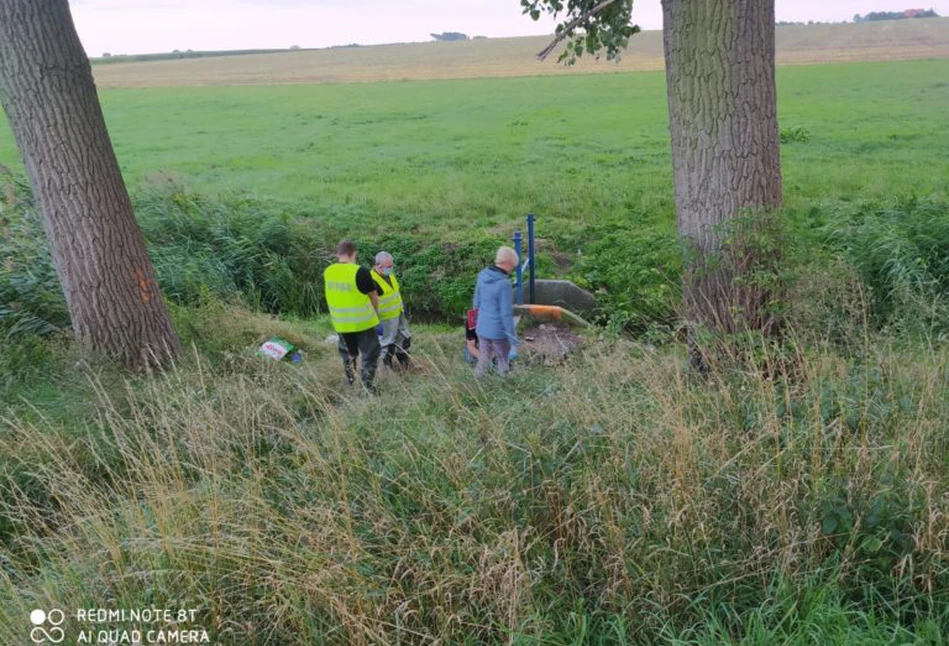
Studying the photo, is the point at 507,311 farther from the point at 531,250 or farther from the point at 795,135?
the point at 795,135

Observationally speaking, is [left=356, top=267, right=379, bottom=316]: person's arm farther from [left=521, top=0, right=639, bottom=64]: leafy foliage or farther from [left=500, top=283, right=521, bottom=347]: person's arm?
[left=521, top=0, right=639, bottom=64]: leafy foliage

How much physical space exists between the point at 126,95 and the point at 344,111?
65.9 ft

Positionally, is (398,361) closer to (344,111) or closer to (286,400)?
(286,400)

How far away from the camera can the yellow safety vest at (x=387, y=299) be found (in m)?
7.35

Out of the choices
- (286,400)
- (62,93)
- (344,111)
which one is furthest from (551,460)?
(344,111)

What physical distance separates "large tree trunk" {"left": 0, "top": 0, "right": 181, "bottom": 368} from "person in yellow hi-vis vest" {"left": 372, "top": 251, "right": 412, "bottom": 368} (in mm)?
2175

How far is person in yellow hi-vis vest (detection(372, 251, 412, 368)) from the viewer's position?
24.1 ft

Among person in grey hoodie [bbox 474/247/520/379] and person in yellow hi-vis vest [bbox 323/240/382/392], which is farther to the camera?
person in yellow hi-vis vest [bbox 323/240/382/392]

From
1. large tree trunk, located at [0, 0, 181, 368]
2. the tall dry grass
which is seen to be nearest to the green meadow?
large tree trunk, located at [0, 0, 181, 368]

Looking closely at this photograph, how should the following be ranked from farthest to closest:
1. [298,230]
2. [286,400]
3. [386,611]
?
1. [298,230]
2. [286,400]
3. [386,611]

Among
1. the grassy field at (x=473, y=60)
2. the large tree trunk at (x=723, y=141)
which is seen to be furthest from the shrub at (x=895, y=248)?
the grassy field at (x=473, y=60)

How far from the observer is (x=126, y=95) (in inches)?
1799

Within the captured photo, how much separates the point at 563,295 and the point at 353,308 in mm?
4617

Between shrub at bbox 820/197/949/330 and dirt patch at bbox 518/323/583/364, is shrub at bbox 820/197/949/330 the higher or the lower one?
the higher one
